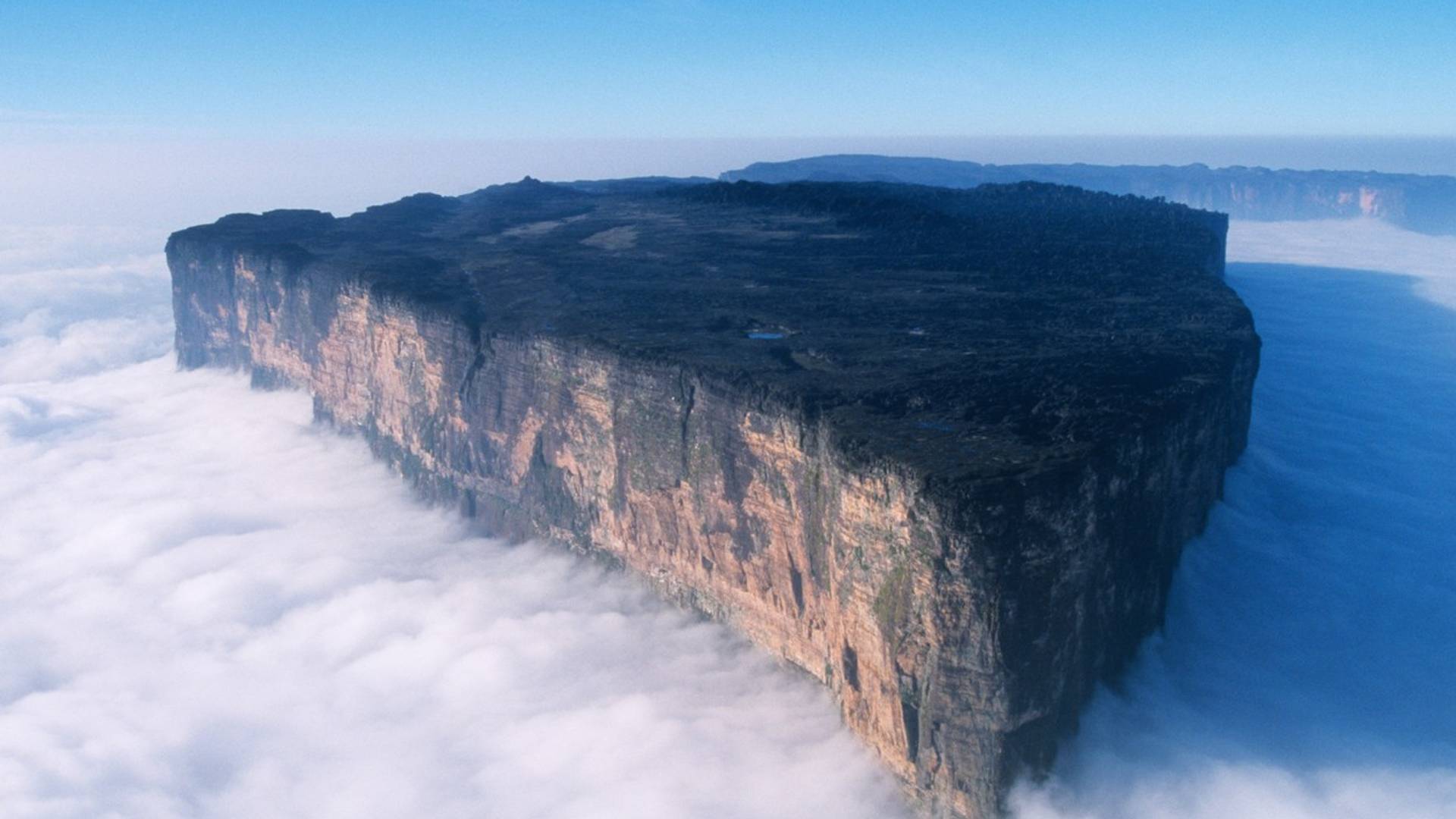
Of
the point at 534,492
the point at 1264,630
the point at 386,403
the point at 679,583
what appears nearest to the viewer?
the point at 1264,630

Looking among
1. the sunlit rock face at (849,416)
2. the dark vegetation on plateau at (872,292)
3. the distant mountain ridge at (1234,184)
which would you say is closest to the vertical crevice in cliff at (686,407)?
the sunlit rock face at (849,416)

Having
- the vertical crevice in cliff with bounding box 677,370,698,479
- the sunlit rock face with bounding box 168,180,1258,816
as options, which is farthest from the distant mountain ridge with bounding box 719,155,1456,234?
the vertical crevice in cliff with bounding box 677,370,698,479

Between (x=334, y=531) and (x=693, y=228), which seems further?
(x=693, y=228)

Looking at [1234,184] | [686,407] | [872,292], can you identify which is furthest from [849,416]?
[1234,184]

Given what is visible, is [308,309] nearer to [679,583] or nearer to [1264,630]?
[679,583]

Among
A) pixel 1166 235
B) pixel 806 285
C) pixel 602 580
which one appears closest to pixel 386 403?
pixel 602 580

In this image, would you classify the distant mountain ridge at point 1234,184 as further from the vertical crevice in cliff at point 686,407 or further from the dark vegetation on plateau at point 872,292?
the vertical crevice in cliff at point 686,407

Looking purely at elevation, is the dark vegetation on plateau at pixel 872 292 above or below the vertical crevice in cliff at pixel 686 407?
above
